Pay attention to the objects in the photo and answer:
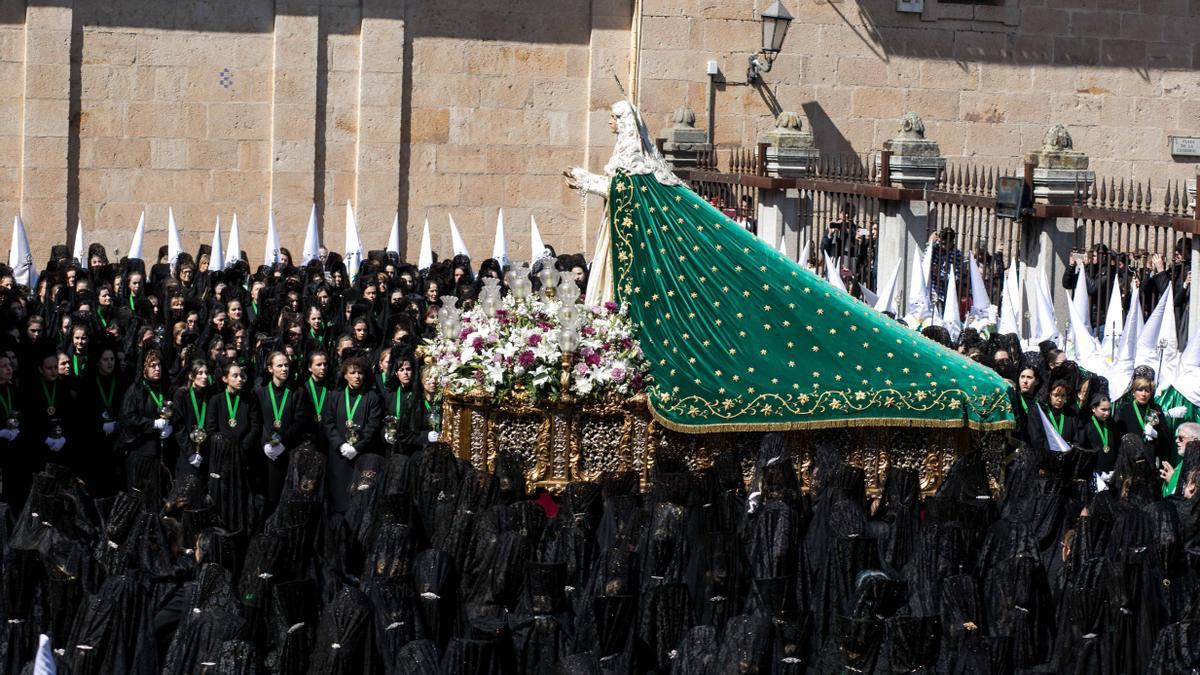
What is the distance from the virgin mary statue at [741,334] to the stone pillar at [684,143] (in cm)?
953

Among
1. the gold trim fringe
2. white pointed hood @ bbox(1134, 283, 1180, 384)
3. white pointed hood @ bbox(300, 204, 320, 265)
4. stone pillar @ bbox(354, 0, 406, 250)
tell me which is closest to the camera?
the gold trim fringe

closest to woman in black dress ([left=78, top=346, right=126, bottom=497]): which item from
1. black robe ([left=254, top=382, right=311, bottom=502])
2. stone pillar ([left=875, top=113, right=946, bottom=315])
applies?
black robe ([left=254, top=382, right=311, bottom=502])

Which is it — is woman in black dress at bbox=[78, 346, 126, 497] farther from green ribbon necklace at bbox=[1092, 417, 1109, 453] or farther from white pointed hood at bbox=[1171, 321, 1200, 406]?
white pointed hood at bbox=[1171, 321, 1200, 406]

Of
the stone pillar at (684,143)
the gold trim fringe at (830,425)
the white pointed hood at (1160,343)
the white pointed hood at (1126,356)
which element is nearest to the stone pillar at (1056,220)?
the white pointed hood at (1126,356)

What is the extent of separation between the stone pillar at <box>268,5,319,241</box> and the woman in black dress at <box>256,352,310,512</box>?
9.75 metres

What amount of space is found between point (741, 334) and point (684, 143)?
1034 centimetres

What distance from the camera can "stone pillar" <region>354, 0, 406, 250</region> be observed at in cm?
2300

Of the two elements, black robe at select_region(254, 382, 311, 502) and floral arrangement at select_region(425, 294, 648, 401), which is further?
black robe at select_region(254, 382, 311, 502)

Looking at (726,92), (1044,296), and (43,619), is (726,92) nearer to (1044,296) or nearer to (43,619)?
(1044,296)

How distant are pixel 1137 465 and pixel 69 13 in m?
14.1

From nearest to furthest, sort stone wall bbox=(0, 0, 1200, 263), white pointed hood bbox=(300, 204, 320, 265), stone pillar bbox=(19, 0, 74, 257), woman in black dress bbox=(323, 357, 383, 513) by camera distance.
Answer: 1. woman in black dress bbox=(323, 357, 383, 513)
2. white pointed hood bbox=(300, 204, 320, 265)
3. stone pillar bbox=(19, 0, 74, 257)
4. stone wall bbox=(0, 0, 1200, 263)

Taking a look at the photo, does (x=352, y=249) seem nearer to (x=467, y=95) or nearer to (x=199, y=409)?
(x=467, y=95)

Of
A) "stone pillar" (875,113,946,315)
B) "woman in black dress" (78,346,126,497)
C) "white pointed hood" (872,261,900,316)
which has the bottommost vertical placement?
"woman in black dress" (78,346,126,497)

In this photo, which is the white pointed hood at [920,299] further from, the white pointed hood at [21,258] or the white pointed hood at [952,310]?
the white pointed hood at [21,258]
